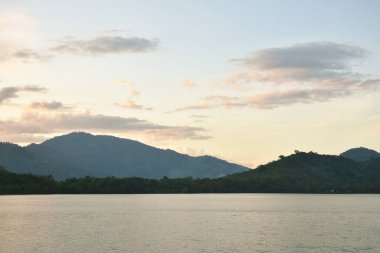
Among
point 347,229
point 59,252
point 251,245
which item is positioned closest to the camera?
point 59,252

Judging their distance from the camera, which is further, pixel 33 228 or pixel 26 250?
pixel 33 228

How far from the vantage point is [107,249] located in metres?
98.4

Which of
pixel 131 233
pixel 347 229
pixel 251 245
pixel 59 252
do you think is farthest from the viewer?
pixel 347 229

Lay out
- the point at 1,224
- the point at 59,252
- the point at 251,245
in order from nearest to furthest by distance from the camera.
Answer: the point at 59,252
the point at 251,245
the point at 1,224

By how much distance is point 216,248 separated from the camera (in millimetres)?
99188

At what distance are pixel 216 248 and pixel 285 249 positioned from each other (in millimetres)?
13634

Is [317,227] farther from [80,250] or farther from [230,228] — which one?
[80,250]

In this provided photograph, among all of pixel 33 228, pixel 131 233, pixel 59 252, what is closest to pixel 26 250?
pixel 59 252

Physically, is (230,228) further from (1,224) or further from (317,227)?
(1,224)

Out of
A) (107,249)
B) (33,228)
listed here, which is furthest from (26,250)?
(33,228)

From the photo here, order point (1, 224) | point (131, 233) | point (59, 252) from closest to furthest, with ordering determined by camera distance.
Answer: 1. point (59, 252)
2. point (131, 233)
3. point (1, 224)

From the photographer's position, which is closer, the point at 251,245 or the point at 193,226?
the point at 251,245

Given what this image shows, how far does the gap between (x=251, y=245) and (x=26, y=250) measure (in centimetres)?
4499

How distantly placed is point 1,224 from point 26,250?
199 feet
